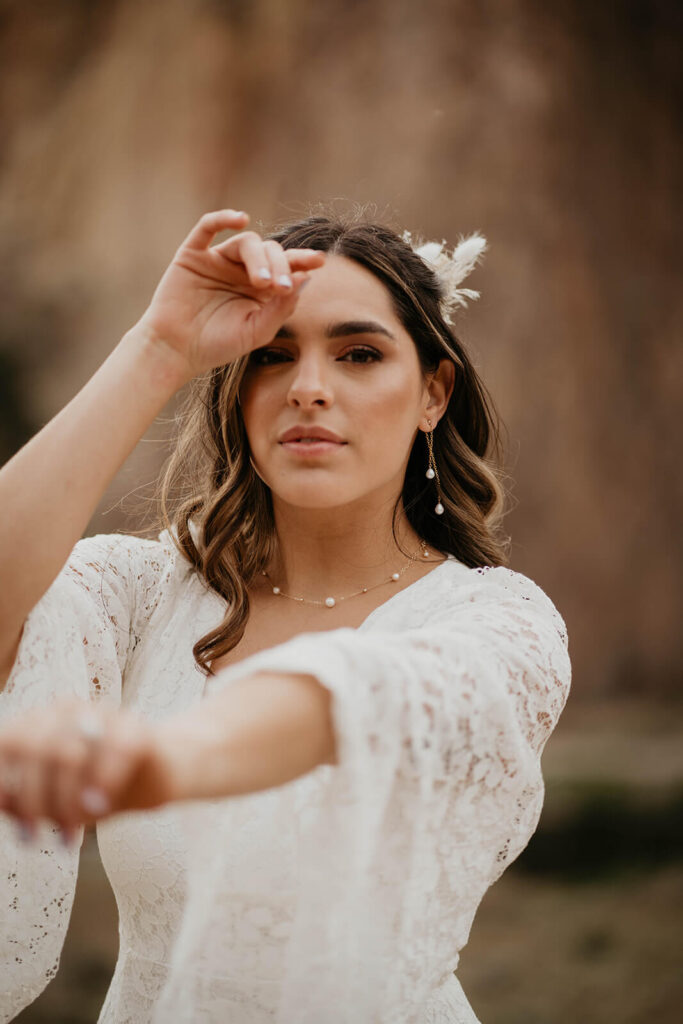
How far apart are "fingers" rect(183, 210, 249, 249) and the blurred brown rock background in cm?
261

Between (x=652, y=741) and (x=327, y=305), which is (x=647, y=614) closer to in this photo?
(x=652, y=741)

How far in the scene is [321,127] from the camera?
3.94 metres

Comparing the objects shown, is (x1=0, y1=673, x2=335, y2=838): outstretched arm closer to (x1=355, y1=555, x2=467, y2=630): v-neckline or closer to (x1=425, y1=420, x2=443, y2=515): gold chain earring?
(x1=355, y1=555, x2=467, y2=630): v-neckline

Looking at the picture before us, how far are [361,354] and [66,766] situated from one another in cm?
90

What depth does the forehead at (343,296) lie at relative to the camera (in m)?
1.39

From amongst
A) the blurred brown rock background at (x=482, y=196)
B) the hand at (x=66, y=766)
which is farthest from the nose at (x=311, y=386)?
the blurred brown rock background at (x=482, y=196)

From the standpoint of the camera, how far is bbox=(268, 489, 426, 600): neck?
153 cm

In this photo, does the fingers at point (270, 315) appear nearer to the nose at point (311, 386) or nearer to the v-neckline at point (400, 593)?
the nose at point (311, 386)

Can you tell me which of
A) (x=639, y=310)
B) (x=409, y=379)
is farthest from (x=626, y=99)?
(x=409, y=379)

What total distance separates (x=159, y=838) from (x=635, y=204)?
3.38m

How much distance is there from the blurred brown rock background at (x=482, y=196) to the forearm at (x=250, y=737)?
305 centimetres

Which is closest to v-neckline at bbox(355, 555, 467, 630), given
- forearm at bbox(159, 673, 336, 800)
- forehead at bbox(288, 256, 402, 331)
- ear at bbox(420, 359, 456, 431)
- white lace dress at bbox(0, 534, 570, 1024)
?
white lace dress at bbox(0, 534, 570, 1024)

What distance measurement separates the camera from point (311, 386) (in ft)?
4.41

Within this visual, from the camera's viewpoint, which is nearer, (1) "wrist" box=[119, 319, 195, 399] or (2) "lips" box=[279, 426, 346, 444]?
(1) "wrist" box=[119, 319, 195, 399]
